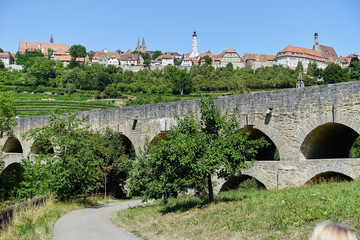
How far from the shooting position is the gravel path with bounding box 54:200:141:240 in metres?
10.2

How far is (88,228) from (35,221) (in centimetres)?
163

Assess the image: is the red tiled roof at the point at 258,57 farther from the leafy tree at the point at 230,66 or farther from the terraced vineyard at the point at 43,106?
the terraced vineyard at the point at 43,106

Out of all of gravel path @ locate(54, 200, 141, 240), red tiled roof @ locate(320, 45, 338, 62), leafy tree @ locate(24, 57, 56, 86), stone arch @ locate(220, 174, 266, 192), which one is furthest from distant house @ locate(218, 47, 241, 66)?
gravel path @ locate(54, 200, 141, 240)

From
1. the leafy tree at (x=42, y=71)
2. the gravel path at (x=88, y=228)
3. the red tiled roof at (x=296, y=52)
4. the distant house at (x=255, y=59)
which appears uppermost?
the red tiled roof at (x=296, y=52)

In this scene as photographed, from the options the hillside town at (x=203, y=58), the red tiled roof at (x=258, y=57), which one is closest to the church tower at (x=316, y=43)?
the hillside town at (x=203, y=58)

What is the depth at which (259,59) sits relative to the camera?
134 meters

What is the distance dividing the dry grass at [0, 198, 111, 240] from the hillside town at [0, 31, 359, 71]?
385 feet

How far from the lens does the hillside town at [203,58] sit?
13375 cm

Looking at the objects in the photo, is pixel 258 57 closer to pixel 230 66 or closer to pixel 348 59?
pixel 230 66

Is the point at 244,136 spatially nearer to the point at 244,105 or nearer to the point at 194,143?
the point at 194,143

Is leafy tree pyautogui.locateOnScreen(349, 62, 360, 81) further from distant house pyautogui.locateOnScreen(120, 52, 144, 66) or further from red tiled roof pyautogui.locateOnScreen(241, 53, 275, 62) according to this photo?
distant house pyautogui.locateOnScreen(120, 52, 144, 66)

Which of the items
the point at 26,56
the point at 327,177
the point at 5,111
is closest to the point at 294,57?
the point at 26,56

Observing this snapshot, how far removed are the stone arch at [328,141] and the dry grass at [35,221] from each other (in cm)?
891

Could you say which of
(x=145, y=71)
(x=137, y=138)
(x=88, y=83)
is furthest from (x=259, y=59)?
(x=137, y=138)
